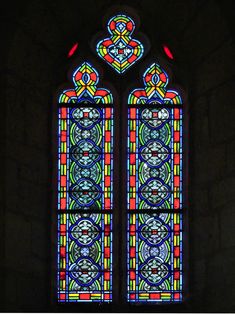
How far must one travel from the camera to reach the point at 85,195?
11992 millimetres

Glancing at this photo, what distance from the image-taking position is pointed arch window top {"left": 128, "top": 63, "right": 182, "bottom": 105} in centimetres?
1219

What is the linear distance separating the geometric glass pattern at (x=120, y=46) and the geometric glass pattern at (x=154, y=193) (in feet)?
0.61
